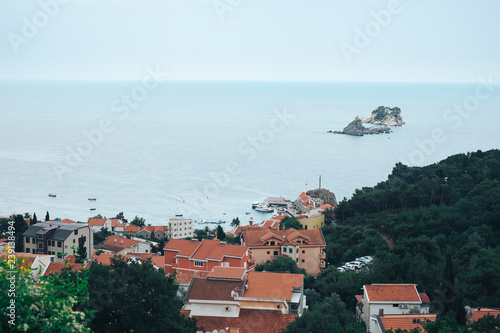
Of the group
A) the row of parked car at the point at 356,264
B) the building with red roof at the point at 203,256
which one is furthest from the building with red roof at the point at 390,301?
the row of parked car at the point at 356,264

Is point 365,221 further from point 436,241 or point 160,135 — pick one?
point 160,135

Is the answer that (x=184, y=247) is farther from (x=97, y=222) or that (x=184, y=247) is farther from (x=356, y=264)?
(x=97, y=222)

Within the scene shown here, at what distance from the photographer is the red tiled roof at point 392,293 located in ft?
38.7

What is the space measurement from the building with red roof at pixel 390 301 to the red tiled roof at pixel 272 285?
5.18 feet

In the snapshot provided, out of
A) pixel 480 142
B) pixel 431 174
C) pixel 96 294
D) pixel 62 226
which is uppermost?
pixel 480 142

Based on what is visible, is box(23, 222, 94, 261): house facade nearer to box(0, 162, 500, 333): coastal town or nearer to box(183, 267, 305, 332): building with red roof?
box(0, 162, 500, 333): coastal town

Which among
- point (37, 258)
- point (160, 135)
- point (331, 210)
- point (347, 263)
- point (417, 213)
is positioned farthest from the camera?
point (160, 135)

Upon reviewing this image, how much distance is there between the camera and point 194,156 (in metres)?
53.3

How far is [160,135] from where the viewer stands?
218 ft

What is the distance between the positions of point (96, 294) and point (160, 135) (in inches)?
2352

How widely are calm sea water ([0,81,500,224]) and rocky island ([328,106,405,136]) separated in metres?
2.08

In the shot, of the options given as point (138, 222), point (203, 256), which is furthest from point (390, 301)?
point (138, 222)

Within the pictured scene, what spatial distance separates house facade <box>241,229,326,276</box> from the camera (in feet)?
58.7

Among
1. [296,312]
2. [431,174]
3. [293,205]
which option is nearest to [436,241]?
[296,312]
